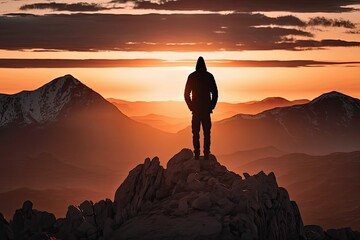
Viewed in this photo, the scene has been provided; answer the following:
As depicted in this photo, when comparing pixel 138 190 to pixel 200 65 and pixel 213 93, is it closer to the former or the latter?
pixel 213 93

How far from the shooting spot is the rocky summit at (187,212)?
126ft

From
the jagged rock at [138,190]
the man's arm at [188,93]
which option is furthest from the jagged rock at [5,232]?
the man's arm at [188,93]

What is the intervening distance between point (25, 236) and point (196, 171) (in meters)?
10.7

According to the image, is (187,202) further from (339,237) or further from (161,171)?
(339,237)

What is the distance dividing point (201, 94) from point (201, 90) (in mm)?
244

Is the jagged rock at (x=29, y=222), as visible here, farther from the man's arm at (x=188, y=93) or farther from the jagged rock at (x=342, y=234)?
the jagged rock at (x=342, y=234)

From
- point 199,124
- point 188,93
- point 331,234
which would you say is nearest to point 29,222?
point 199,124

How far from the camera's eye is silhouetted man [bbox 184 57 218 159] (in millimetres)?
43809

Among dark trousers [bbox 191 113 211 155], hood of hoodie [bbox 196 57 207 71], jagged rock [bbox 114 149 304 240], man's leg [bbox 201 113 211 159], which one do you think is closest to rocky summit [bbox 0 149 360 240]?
jagged rock [bbox 114 149 304 240]

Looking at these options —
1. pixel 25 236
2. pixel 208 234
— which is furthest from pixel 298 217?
pixel 25 236

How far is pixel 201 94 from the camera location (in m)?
44.0

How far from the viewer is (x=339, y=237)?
149 ft

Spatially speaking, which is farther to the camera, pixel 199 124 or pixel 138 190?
pixel 199 124

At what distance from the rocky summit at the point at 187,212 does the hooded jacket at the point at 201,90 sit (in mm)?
3402
